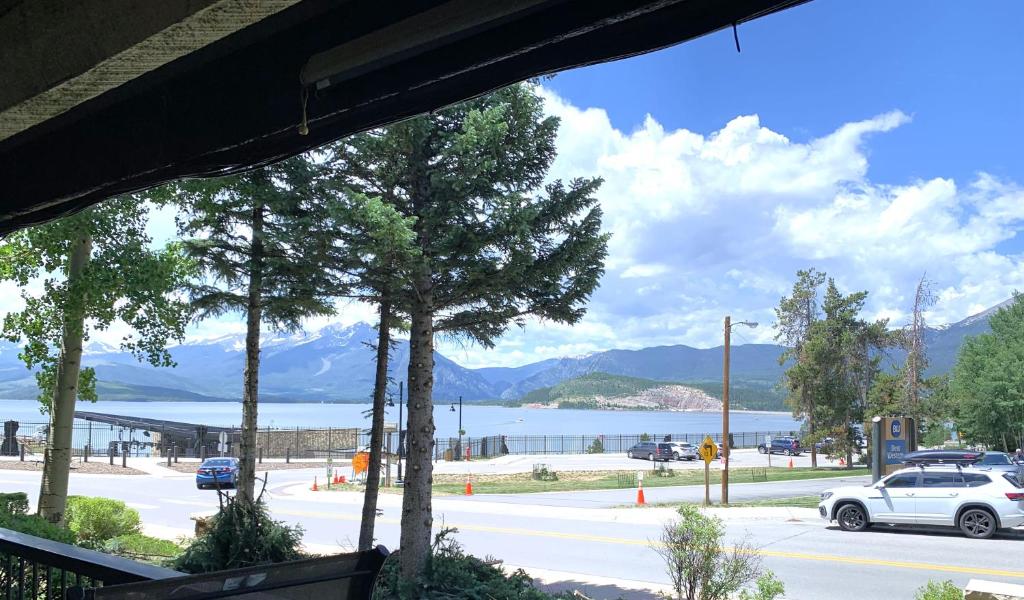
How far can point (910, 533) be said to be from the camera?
19.4 metres

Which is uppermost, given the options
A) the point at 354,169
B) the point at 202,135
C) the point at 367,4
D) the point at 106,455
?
the point at 354,169

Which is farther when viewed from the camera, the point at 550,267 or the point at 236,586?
the point at 550,267

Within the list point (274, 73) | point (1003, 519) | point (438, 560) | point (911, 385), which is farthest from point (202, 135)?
point (911, 385)

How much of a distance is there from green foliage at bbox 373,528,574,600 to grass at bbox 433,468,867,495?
69.2 ft

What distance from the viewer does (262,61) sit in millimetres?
2812

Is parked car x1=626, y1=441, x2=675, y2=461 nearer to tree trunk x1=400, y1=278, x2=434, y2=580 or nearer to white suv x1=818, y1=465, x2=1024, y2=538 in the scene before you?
white suv x1=818, y1=465, x2=1024, y2=538

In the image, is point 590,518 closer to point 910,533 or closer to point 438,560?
point 910,533

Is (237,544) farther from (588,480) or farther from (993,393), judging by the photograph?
(993,393)

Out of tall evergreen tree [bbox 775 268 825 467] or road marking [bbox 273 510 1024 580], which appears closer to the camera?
road marking [bbox 273 510 1024 580]

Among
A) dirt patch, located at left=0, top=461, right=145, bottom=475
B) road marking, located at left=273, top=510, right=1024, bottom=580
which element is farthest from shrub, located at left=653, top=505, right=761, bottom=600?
dirt patch, located at left=0, top=461, right=145, bottom=475

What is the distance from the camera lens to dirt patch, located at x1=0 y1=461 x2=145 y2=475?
35.3m

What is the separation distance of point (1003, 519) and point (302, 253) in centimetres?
1651

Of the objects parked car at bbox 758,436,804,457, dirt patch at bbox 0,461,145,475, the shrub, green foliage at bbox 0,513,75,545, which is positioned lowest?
parked car at bbox 758,436,804,457

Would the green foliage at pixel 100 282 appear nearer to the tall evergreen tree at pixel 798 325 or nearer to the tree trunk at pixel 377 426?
the tree trunk at pixel 377 426
